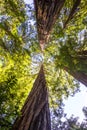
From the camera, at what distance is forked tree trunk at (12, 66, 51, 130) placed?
265 inches

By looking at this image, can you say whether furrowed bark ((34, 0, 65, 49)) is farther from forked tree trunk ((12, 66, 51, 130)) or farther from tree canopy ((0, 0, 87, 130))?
forked tree trunk ((12, 66, 51, 130))

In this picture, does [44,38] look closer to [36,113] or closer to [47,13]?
[47,13]

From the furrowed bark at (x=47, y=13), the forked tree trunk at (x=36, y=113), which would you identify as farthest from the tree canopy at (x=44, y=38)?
the forked tree trunk at (x=36, y=113)

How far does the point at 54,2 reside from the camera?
8586 mm

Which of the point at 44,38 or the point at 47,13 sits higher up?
the point at 47,13

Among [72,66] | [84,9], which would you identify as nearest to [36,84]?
[72,66]

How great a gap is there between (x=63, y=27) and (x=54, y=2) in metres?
1.27

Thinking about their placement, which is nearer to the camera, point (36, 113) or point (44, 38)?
point (36, 113)

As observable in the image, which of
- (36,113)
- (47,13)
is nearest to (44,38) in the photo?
(47,13)

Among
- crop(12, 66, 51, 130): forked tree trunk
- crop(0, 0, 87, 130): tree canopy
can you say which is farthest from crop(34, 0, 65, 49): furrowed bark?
crop(12, 66, 51, 130): forked tree trunk

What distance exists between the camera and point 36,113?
721cm

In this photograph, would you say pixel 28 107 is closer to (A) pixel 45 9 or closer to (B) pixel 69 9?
(A) pixel 45 9

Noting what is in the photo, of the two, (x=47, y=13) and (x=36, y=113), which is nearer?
(x=36, y=113)

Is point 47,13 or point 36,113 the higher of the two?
point 47,13
